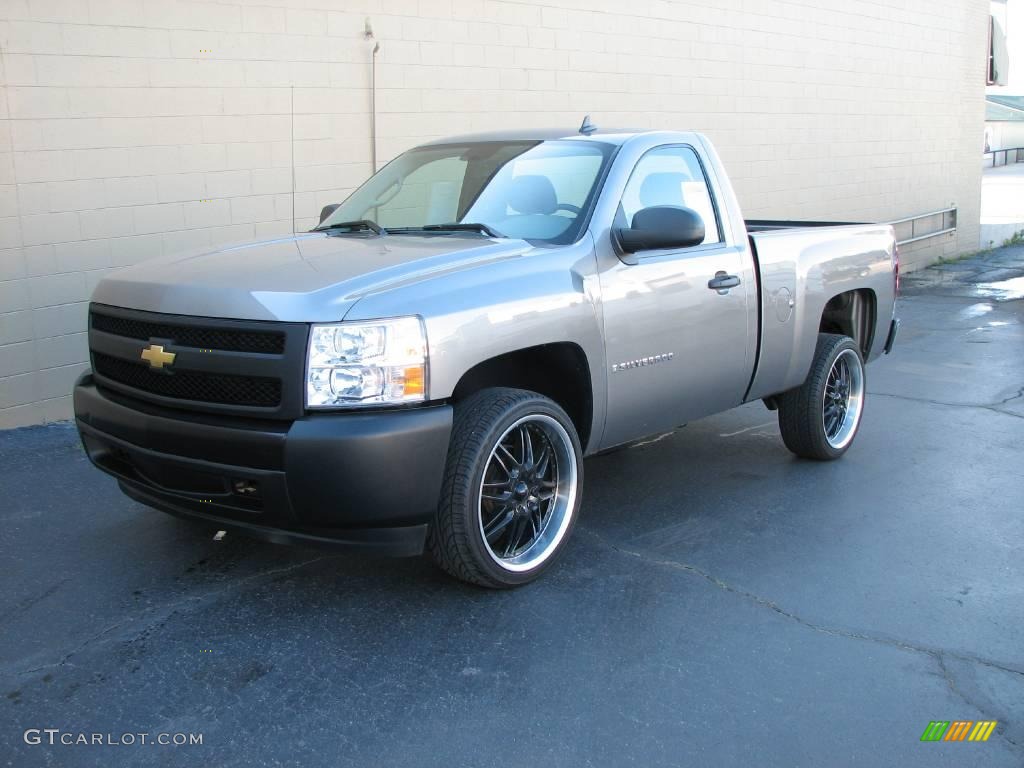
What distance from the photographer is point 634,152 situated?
515cm

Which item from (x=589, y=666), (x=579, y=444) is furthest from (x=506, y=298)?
(x=589, y=666)

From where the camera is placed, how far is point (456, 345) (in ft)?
13.0

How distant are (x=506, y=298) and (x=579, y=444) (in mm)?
789

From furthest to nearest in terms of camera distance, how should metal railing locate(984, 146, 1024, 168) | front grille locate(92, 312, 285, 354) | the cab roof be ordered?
metal railing locate(984, 146, 1024, 168), the cab roof, front grille locate(92, 312, 285, 354)

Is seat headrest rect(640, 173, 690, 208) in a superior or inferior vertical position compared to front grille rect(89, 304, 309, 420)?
superior

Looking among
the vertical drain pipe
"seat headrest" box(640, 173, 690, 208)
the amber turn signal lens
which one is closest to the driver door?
"seat headrest" box(640, 173, 690, 208)

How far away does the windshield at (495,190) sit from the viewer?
488cm

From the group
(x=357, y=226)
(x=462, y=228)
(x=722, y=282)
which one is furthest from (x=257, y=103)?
(x=722, y=282)

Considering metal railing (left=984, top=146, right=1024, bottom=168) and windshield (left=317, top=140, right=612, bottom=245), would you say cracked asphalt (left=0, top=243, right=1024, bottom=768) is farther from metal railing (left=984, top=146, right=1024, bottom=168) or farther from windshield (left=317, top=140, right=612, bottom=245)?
metal railing (left=984, top=146, right=1024, bottom=168)

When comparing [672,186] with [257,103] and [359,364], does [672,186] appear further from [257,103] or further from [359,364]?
[257,103]

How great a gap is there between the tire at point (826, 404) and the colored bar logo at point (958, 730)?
284 cm

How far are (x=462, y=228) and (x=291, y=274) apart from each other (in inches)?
42.3

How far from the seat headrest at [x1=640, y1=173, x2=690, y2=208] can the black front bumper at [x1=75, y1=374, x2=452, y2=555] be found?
72.2 inches

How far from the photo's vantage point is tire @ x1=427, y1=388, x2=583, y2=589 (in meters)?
4.08
